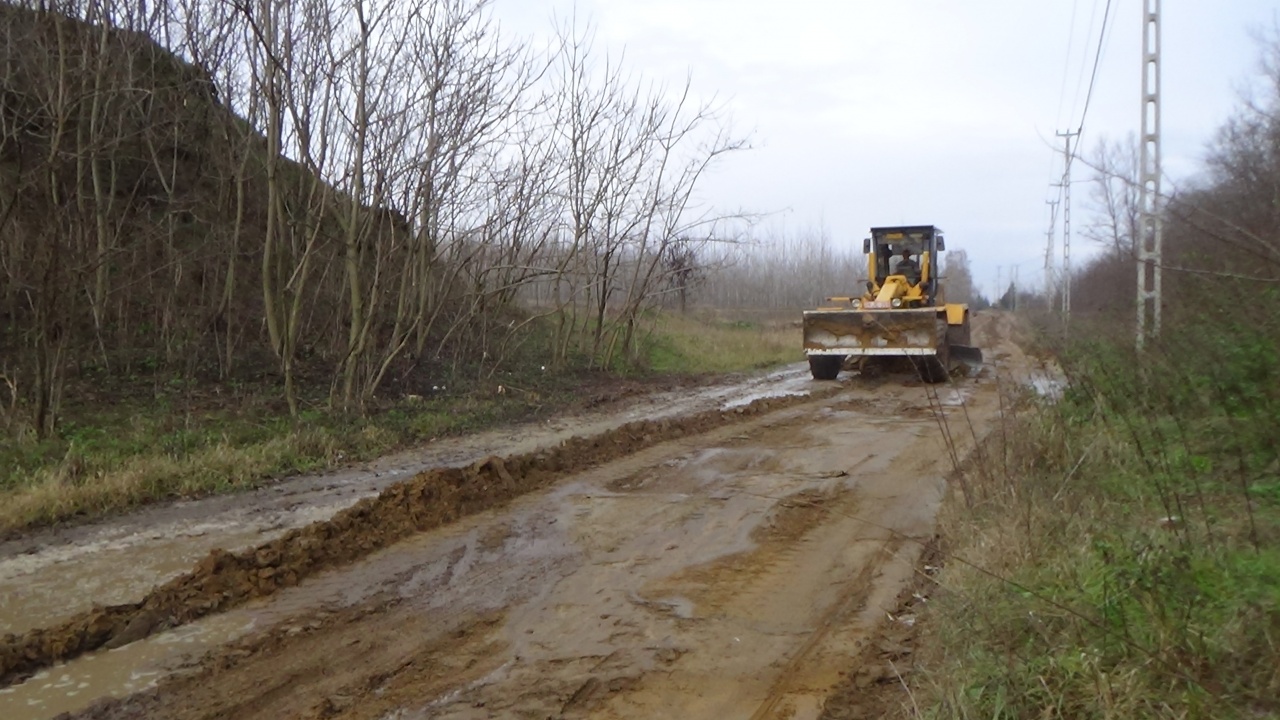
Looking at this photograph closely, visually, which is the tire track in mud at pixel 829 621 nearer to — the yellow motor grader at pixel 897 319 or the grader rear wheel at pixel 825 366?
the yellow motor grader at pixel 897 319

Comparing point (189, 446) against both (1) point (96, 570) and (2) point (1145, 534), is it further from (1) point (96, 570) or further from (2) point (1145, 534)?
(2) point (1145, 534)

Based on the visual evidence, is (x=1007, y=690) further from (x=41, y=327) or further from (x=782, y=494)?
(x=41, y=327)

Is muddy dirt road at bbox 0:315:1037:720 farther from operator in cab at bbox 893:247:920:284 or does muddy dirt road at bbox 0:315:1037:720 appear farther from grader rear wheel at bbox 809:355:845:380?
operator in cab at bbox 893:247:920:284

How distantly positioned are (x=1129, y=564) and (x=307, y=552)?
515 cm

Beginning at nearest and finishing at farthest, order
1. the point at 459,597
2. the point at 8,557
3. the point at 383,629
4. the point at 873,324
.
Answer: the point at 383,629, the point at 459,597, the point at 8,557, the point at 873,324

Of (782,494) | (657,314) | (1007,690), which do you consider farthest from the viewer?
(657,314)

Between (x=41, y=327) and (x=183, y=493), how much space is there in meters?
3.29

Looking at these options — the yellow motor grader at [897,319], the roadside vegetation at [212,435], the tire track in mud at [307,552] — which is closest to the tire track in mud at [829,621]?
the tire track in mud at [307,552]

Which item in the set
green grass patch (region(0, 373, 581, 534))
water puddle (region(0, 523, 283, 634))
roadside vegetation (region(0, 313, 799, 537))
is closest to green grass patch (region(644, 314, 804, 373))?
roadside vegetation (region(0, 313, 799, 537))

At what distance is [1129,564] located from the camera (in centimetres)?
463

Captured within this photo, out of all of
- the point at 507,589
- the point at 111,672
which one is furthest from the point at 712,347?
the point at 111,672

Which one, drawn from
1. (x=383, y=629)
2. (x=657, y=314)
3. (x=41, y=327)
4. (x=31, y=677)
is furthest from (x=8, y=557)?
(x=657, y=314)

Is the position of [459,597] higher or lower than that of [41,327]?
lower

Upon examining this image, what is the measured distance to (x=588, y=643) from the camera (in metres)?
5.11
